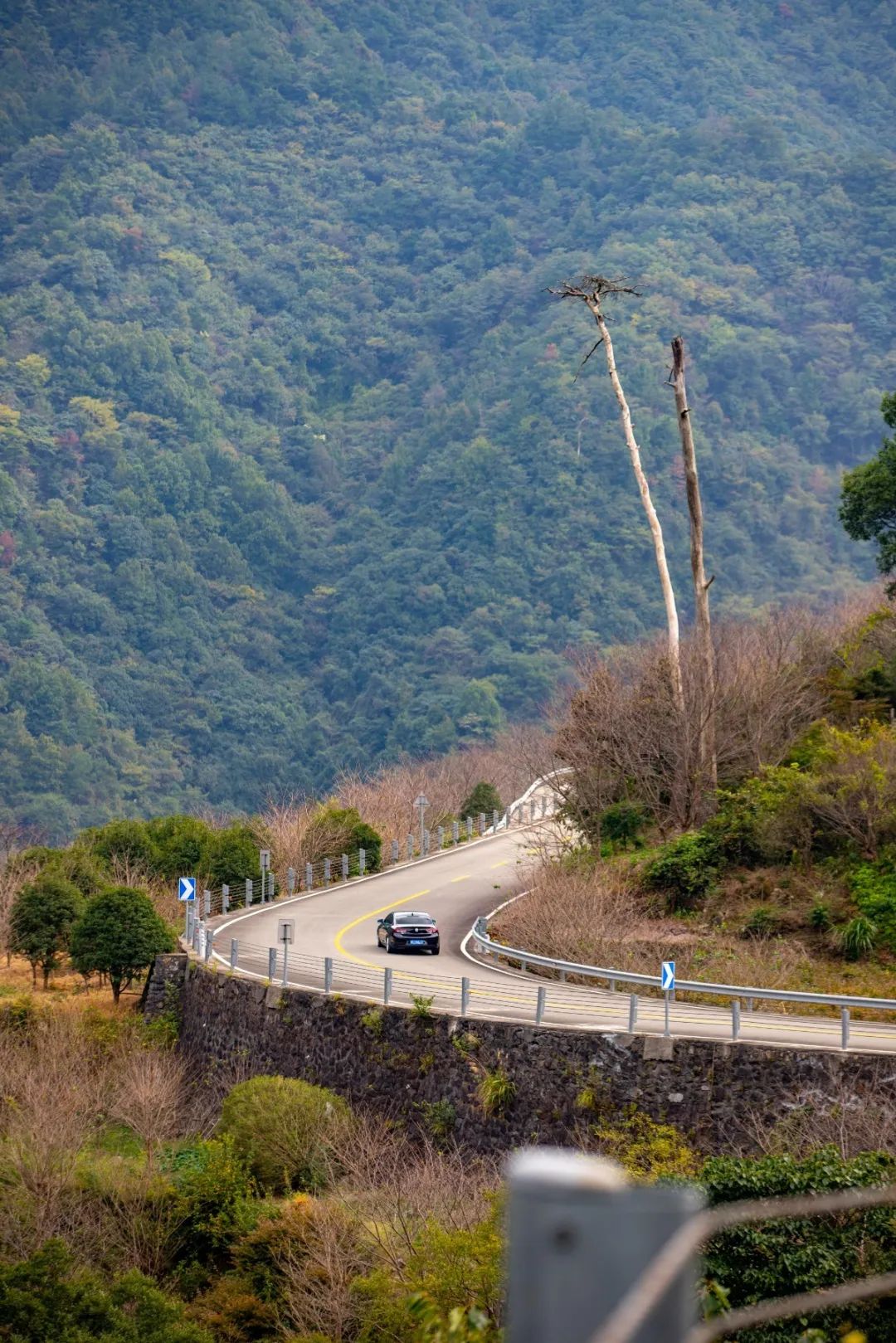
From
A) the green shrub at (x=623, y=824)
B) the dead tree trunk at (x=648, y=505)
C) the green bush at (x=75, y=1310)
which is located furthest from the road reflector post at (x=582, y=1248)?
the green shrub at (x=623, y=824)

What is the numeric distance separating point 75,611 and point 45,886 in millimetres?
129023

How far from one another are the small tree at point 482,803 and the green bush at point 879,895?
33607 mm

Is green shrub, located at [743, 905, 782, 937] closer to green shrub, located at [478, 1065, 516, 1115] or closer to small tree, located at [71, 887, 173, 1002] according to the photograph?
green shrub, located at [478, 1065, 516, 1115]

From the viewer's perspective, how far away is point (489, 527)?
16975 cm

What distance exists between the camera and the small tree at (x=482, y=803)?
217 feet

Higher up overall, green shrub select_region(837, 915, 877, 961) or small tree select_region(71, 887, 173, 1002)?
green shrub select_region(837, 915, 877, 961)

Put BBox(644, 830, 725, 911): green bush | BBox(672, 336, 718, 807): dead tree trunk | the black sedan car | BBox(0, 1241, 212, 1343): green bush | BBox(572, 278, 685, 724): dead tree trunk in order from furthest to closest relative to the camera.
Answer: BBox(572, 278, 685, 724): dead tree trunk, BBox(672, 336, 718, 807): dead tree trunk, the black sedan car, BBox(644, 830, 725, 911): green bush, BBox(0, 1241, 212, 1343): green bush

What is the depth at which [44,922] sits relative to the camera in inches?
1683

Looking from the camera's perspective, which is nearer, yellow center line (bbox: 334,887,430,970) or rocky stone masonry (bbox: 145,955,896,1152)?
rocky stone masonry (bbox: 145,955,896,1152)

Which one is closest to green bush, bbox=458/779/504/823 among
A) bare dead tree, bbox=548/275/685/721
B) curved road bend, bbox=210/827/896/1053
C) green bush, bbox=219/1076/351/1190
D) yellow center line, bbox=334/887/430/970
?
curved road bend, bbox=210/827/896/1053

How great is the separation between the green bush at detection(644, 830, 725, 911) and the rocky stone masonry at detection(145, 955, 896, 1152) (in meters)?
7.54

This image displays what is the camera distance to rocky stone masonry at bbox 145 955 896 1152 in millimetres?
23391

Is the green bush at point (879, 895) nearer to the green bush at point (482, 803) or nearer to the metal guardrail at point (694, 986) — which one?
the metal guardrail at point (694, 986)

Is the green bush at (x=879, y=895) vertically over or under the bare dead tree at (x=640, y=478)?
under
